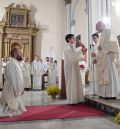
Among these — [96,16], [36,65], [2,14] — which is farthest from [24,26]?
[96,16]

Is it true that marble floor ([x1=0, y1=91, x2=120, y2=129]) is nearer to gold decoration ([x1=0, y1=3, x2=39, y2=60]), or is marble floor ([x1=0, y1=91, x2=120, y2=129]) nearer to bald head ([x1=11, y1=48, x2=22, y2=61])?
bald head ([x1=11, y1=48, x2=22, y2=61])

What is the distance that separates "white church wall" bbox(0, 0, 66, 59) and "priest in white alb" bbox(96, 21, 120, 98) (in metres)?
9.34

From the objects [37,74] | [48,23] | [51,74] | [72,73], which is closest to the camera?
[72,73]

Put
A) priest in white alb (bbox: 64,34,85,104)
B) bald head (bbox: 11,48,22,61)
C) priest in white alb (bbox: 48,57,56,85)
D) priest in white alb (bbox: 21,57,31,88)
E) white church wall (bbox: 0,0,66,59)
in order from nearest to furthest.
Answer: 1. bald head (bbox: 11,48,22,61)
2. priest in white alb (bbox: 64,34,85,104)
3. priest in white alb (bbox: 21,57,31,88)
4. priest in white alb (bbox: 48,57,56,85)
5. white church wall (bbox: 0,0,66,59)

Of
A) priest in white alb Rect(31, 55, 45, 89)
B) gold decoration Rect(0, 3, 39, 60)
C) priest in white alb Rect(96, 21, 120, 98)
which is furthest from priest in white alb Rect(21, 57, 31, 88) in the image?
priest in white alb Rect(96, 21, 120, 98)

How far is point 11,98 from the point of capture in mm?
4793

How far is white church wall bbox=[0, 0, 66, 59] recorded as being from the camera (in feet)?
48.8

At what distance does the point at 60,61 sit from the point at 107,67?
264cm

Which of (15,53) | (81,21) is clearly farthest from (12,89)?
(81,21)

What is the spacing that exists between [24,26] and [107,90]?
32.0 ft

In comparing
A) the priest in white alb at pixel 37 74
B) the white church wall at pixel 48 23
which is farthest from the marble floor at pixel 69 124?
the white church wall at pixel 48 23

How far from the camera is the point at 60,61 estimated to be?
8.00 m

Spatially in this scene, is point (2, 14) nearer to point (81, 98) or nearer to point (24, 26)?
point (24, 26)

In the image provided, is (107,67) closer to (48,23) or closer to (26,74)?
(26,74)
